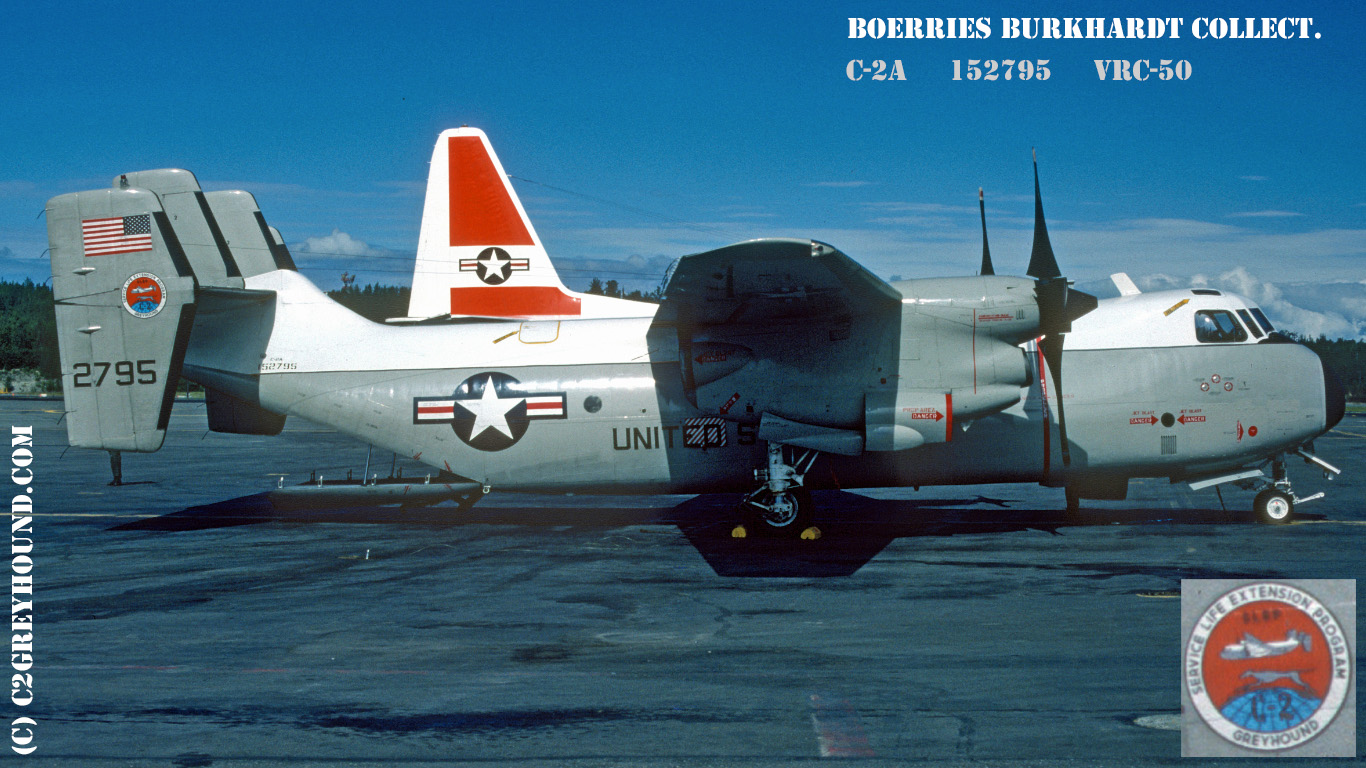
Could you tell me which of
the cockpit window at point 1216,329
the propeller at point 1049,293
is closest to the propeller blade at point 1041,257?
the propeller at point 1049,293

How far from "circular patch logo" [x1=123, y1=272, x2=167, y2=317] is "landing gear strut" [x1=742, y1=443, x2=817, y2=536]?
34.0 feet

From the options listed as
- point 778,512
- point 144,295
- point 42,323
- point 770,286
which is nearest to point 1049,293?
point 770,286

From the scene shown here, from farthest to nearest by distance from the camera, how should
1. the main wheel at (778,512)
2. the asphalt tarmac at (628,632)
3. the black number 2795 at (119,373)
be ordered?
1. the black number 2795 at (119,373)
2. the main wheel at (778,512)
3. the asphalt tarmac at (628,632)

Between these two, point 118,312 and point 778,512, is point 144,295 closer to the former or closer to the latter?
point 118,312

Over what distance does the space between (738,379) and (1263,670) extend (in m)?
10.5

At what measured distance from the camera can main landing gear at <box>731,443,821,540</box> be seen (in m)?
16.5

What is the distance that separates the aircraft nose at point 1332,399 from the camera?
17031mm

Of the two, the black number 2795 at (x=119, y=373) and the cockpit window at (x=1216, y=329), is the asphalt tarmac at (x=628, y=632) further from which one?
the cockpit window at (x=1216, y=329)

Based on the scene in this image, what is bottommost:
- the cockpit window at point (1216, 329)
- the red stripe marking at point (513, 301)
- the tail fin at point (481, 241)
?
the cockpit window at point (1216, 329)

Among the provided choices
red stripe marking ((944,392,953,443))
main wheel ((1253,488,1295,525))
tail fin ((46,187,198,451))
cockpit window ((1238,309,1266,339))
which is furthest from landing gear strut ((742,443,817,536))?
tail fin ((46,187,198,451))

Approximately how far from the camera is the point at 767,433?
1630cm

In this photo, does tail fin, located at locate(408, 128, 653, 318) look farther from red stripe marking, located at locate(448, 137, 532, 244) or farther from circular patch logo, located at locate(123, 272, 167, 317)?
circular patch logo, located at locate(123, 272, 167, 317)

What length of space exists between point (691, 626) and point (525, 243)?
11742 millimetres

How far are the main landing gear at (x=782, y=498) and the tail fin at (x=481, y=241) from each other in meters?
6.11
